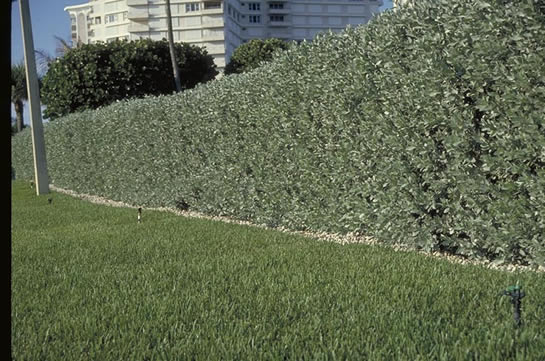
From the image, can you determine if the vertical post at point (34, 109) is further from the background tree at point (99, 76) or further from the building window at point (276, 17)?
the building window at point (276, 17)

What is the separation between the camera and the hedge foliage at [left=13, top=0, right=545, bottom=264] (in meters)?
5.89

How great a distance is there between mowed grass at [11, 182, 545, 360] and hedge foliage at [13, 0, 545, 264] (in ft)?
2.29

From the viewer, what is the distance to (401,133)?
7.16 meters

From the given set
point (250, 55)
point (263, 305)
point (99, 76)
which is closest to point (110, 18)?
point (250, 55)

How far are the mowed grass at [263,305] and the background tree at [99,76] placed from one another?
21327mm

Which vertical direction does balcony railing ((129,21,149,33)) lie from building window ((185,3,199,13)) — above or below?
below

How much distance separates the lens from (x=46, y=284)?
580 centimetres

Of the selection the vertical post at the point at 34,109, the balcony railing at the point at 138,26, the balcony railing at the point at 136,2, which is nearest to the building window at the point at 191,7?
the balcony railing at the point at 136,2

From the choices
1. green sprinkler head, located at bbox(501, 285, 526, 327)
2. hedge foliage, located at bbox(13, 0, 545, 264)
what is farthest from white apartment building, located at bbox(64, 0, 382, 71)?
green sprinkler head, located at bbox(501, 285, 526, 327)

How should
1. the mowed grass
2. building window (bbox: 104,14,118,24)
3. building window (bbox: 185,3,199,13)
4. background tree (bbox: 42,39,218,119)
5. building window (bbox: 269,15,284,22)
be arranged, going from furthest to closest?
building window (bbox: 269,15,284,22)
building window (bbox: 104,14,118,24)
building window (bbox: 185,3,199,13)
background tree (bbox: 42,39,218,119)
the mowed grass

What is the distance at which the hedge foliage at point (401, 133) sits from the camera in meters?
5.89

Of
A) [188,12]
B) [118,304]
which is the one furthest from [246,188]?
[188,12]

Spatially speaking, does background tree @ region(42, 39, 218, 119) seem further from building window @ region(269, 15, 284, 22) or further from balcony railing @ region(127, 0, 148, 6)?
building window @ region(269, 15, 284, 22)

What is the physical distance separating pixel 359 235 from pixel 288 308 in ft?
13.8
